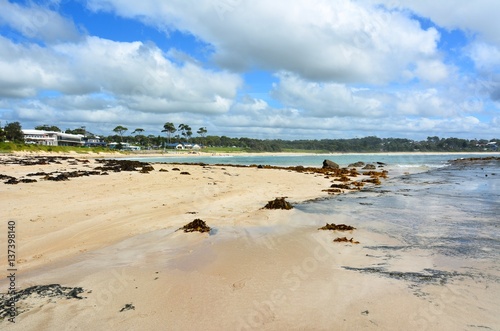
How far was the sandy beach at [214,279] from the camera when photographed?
12.3ft

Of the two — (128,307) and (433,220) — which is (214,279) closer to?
(128,307)

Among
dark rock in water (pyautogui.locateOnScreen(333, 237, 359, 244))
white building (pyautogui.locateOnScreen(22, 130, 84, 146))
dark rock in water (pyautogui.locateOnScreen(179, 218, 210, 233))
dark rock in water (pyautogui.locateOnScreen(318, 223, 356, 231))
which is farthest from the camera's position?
white building (pyautogui.locateOnScreen(22, 130, 84, 146))

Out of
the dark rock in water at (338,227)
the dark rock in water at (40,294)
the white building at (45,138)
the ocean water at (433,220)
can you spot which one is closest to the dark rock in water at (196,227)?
the dark rock in water at (338,227)

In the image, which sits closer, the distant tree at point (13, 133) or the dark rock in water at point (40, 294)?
the dark rock in water at point (40, 294)

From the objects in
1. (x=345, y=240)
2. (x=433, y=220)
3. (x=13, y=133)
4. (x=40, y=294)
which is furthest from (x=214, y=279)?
(x=13, y=133)

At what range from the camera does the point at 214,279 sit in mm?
4938

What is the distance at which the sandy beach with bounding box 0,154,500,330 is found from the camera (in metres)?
3.76

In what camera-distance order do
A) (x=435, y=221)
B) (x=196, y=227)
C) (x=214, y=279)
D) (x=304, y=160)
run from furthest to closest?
(x=304, y=160) < (x=435, y=221) < (x=196, y=227) < (x=214, y=279)

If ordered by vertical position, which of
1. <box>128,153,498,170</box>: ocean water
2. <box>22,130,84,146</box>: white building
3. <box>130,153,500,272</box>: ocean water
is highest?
<box>22,130,84,146</box>: white building

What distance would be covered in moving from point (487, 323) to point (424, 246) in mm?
3235

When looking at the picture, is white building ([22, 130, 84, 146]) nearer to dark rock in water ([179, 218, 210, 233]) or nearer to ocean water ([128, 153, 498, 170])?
ocean water ([128, 153, 498, 170])

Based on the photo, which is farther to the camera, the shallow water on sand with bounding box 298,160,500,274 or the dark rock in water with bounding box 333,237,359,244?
the dark rock in water with bounding box 333,237,359,244

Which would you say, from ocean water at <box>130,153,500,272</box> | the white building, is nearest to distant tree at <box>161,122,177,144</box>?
the white building

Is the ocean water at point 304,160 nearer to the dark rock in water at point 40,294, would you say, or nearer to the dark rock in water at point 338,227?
the dark rock in water at point 338,227
